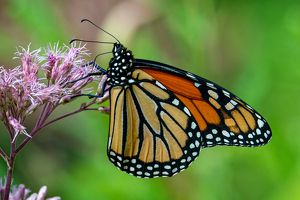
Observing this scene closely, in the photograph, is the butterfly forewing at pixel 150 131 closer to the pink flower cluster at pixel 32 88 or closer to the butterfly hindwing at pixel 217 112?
the butterfly hindwing at pixel 217 112

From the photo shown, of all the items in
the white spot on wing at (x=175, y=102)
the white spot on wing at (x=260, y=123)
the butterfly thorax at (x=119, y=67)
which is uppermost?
the butterfly thorax at (x=119, y=67)

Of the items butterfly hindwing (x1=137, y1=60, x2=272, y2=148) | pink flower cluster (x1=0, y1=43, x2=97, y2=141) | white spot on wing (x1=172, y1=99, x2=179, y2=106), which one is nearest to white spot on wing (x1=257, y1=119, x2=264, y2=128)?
butterfly hindwing (x1=137, y1=60, x2=272, y2=148)

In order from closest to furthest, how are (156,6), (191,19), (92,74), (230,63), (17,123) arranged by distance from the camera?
(17,123) < (92,74) < (191,19) < (230,63) < (156,6)

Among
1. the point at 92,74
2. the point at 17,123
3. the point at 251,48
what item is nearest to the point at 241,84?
the point at 251,48

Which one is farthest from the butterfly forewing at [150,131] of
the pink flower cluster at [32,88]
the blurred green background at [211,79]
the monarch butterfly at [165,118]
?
the blurred green background at [211,79]

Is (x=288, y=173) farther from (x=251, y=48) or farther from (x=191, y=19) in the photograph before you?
(x=191, y=19)

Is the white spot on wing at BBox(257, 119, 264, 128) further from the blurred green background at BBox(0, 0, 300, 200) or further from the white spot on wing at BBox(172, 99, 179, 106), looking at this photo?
the blurred green background at BBox(0, 0, 300, 200)
